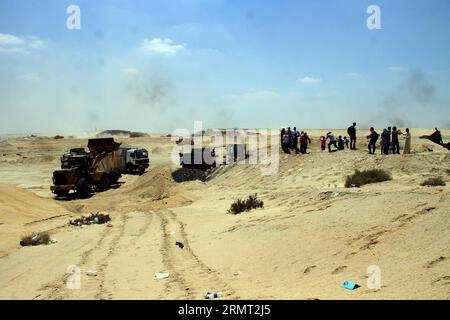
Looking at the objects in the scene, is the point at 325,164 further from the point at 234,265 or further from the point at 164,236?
the point at 234,265

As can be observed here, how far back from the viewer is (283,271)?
810 centimetres

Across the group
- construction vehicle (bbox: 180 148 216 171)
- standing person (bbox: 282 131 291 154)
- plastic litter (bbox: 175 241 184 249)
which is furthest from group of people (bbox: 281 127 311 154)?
plastic litter (bbox: 175 241 184 249)

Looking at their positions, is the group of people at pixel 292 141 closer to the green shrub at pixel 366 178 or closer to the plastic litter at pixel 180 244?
the green shrub at pixel 366 178

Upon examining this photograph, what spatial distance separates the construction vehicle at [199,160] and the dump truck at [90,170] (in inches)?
169

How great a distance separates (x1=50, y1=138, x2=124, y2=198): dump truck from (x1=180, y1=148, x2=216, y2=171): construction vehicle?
4.29 m

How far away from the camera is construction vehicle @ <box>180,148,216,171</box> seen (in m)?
31.9

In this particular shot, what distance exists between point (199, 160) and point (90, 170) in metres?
8.09

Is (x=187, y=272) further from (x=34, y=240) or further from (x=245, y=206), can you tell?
(x=245, y=206)

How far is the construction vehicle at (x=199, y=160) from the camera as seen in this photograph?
1255 inches

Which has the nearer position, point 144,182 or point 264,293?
point 264,293

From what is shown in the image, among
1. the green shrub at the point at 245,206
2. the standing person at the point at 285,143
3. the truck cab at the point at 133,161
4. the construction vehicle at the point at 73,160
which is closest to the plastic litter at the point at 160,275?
the green shrub at the point at 245,206

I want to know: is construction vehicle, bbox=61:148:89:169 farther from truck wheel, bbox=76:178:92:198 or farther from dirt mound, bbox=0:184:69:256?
dirt mound, bbox=0:184:69:256

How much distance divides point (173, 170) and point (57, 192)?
807cm
